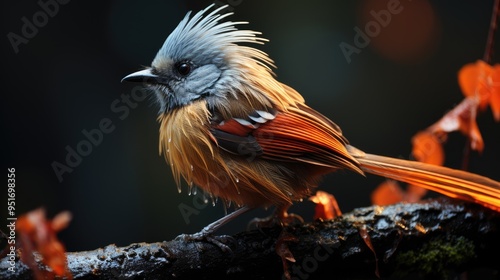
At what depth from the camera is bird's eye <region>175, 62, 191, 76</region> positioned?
8.78 ft

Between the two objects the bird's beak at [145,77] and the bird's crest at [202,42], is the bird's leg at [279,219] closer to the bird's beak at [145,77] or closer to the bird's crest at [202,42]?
the bird's crest at [202,42]

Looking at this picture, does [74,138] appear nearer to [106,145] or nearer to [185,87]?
[106,145]

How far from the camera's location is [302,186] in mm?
2520

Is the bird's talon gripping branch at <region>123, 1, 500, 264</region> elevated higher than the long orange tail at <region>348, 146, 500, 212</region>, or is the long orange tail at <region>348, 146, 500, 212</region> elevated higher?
the bird's talon gripping branch at <region>123, 1, 500, 264</region>

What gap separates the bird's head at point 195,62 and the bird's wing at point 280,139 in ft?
1.04

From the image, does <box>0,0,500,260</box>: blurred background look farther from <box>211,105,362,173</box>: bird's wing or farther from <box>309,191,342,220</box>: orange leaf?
<box>309,191,342,220</box>: orange leaf

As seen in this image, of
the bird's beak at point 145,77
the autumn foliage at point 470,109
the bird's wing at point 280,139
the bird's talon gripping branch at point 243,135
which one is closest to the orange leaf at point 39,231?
the bird's talon gripping branch at point 243,135

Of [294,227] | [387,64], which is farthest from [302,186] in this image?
[387,64]

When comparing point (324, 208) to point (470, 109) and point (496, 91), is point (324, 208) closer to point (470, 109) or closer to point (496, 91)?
point (470, 109)

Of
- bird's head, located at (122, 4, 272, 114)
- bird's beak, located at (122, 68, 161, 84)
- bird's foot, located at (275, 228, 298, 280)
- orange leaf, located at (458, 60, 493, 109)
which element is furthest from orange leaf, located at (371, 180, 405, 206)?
bird's beak, located at (122, 68, 161, 84)

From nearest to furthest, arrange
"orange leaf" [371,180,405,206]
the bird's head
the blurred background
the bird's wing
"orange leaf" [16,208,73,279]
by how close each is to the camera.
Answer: "orange leaf" [16,208,73,279] < the bird's wing < the bird's head < "orange leaf" [371,180,405,206] < the blurred background

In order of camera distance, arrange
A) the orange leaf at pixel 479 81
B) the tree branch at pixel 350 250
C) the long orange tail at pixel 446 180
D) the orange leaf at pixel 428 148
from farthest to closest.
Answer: the orange leaf at pixel 428 148, the orange leaf at pixel 479 81, the long orange tail at pixel 446 180, the tree branch at pixel 350 250

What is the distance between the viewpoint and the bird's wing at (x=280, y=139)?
2.39m

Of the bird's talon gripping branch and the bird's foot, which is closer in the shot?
the bird's foot
